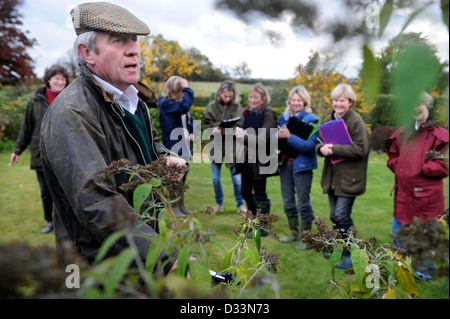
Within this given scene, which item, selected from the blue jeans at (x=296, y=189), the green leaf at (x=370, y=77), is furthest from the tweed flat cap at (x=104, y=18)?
the blue jeans at (x=296, y=189)

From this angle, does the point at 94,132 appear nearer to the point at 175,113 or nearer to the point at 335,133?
the point at 335,133

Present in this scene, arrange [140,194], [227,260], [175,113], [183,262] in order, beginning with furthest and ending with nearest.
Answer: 1. [175,113]
2. [227,260]
3. [140,194]
4. [183,262]

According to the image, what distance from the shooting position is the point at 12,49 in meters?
14.0

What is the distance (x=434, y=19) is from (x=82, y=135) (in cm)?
126

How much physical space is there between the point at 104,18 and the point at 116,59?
0.18m

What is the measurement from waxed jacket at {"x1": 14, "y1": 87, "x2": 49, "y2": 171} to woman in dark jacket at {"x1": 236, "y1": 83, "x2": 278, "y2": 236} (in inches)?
117

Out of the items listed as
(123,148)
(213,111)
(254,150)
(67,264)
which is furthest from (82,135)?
(213,111)

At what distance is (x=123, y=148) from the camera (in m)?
1.68

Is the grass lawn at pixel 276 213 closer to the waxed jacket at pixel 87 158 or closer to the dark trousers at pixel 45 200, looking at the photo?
the dark trousers at pixel 45 200

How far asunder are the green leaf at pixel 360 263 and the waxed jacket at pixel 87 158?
0.74 m

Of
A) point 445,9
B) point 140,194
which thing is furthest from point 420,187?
point 445,9

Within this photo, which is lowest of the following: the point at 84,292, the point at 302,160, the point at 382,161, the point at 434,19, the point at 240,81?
the point at 382,161

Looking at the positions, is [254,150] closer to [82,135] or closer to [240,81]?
[82,135]

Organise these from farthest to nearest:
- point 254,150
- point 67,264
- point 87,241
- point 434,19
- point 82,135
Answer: point 254,150, point 87,241, point 82,135, point 67,264, point 434,19
